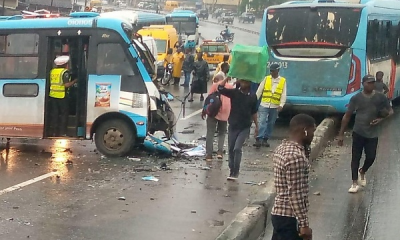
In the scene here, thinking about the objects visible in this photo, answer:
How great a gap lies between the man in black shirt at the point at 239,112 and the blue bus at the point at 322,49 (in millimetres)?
6594

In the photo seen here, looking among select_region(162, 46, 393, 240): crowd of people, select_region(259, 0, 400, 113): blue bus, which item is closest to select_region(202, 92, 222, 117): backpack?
select_region(162, 46, 393, 240): crowd of people

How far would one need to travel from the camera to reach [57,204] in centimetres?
859

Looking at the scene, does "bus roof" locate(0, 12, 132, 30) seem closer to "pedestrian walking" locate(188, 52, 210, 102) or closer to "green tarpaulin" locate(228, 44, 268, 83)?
"green tarpaulin" locate(228, 44, 268, 83)

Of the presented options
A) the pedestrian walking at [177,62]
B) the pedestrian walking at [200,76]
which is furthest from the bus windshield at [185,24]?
the pedestrian walking at [200,76]

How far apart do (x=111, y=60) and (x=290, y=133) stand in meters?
7.18

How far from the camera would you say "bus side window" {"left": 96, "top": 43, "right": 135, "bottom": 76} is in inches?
471

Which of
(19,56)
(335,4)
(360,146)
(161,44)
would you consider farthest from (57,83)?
(161,44)

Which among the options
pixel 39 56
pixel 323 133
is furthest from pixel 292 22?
pixel 39 56

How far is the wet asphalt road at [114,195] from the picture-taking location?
7.54 metres

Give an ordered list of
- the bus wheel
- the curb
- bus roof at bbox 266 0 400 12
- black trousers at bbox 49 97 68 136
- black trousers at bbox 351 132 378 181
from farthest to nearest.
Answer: bus roof at bbox 266 0 400 12 → black trousers at bbox 49 97 68 136 → the bus wheel → black trousers at bbox 351 132 378 181 → the curb

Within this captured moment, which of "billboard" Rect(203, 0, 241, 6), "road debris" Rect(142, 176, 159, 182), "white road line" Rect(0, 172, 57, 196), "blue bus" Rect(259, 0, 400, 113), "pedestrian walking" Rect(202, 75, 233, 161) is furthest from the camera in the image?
"billboard" Rect(203, 0, 241, 6)

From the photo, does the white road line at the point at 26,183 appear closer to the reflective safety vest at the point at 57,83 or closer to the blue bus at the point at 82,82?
the blue bus at the point at 82,82

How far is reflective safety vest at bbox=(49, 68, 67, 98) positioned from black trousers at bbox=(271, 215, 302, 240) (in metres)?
7.51

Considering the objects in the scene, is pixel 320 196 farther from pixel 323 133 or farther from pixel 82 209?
pixel 323 133
